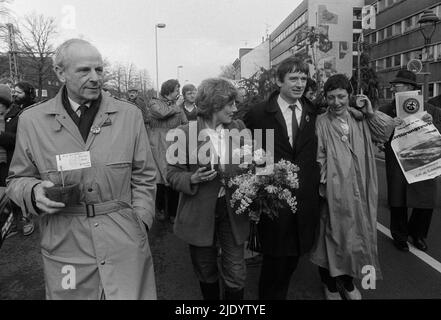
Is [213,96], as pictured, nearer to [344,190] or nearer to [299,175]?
[299,175]

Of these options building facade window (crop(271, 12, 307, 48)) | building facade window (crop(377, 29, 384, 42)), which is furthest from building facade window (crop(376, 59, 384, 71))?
building facade window (crop(271, 12, 307, 48))

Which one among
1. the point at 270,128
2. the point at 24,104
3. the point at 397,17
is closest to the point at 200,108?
the point at 270,128

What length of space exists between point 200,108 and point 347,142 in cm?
129

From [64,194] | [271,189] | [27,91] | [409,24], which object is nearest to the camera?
[64,194]

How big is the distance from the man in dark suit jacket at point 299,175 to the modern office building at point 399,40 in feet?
111

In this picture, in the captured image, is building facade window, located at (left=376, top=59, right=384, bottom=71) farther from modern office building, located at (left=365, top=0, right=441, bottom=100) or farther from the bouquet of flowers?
the bouquet of flowers

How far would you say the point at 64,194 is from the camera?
186 cm

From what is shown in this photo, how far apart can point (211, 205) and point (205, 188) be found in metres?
0.13

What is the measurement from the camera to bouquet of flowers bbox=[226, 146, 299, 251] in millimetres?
2551

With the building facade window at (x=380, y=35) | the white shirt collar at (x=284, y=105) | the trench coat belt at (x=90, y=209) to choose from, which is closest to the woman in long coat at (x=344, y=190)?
the white shirt collar at (x=284, y=105)

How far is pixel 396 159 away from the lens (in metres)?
4.61

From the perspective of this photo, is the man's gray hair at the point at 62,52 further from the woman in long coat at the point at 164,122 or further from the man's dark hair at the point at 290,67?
the woman in long coat at the point at 164,122

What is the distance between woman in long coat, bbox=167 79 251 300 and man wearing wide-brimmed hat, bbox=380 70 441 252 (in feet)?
8.37

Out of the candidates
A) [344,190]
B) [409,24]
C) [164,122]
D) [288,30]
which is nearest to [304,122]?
[344,190]
